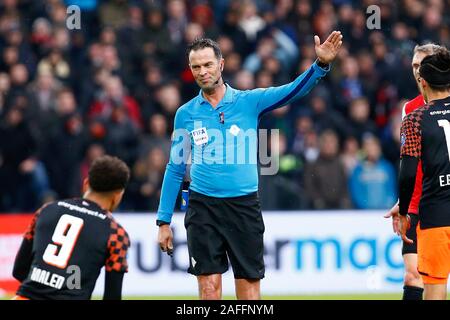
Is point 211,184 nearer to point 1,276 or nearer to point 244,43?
point 1,276

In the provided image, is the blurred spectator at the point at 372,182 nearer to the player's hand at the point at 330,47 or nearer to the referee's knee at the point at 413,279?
the referee's knee at the point at 413,279

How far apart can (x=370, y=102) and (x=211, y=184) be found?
892cm

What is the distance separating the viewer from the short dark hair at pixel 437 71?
761cm

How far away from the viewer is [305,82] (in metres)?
7.81

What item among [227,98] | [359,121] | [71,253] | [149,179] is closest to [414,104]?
[227,98]

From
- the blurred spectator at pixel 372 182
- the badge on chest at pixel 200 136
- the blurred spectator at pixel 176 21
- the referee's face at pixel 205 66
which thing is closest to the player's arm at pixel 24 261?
the badge on chest at pixel 200 136

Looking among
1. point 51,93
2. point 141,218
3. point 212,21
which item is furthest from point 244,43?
point 141,218

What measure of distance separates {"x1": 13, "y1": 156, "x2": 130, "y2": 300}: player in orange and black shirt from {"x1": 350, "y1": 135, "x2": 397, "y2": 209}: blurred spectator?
8.80 metres

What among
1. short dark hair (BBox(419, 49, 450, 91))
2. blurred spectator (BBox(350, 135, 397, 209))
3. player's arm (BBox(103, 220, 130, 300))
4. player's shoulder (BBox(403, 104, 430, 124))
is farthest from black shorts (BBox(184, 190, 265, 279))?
blurred spectator (BBox(350, 135, 397, 209))

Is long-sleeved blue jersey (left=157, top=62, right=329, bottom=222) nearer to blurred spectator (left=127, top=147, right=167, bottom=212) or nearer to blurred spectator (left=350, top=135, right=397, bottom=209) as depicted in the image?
blurred spectator (left=127, top=147, right=167, bottom=212)

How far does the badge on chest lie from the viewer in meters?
8.08

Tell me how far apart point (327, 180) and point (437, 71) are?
24.2 ft

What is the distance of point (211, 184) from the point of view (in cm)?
805

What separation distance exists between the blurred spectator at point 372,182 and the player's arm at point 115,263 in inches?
346
